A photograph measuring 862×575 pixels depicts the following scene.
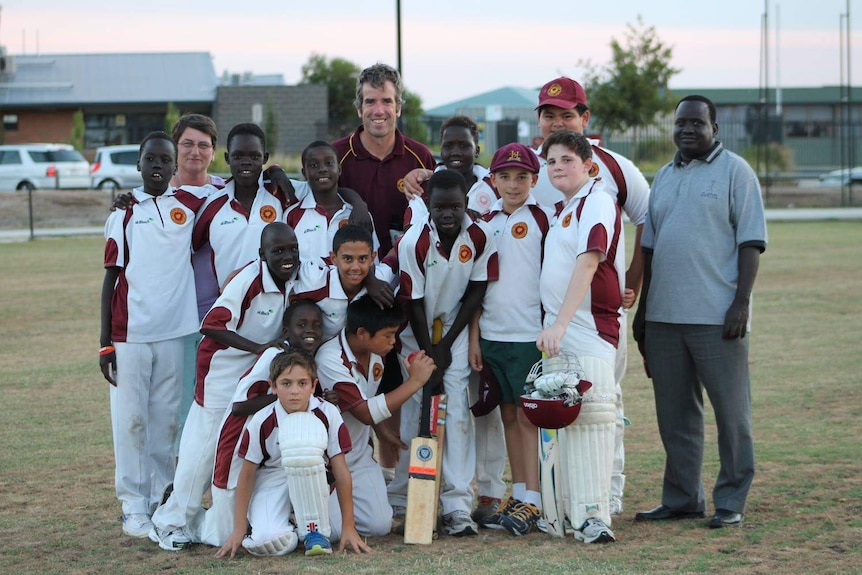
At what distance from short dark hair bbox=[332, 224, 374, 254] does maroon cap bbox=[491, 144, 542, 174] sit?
2.73ft

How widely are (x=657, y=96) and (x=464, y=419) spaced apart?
35790mm

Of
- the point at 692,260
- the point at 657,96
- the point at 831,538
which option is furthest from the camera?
the point at 657,96

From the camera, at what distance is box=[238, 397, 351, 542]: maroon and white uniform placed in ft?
19.1

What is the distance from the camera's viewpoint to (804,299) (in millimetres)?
15781

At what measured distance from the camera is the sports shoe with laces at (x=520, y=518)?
19.9ft

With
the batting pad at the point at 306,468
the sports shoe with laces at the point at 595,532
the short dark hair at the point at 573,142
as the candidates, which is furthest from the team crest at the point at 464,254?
the sports shoe with laces at the point at 595,532

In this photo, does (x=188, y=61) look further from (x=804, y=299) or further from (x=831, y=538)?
(x=831, y=538)

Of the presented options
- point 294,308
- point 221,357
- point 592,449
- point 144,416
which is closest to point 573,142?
point 592,449

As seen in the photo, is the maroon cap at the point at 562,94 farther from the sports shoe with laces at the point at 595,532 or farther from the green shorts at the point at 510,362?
the sports shoe with laces at the point at 595,532

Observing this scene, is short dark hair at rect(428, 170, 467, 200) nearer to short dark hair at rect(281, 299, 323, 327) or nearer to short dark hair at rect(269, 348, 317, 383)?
short dark hair at rect(281, 299, 323, 327)

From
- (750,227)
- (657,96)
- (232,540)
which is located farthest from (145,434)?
(657,96)

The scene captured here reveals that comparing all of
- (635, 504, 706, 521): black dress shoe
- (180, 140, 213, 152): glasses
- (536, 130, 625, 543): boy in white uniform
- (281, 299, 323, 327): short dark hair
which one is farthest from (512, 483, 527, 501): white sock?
(180, 140, 213, 152): glasses

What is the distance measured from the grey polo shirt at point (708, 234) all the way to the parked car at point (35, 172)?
106 ft

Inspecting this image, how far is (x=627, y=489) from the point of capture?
23.3ft
